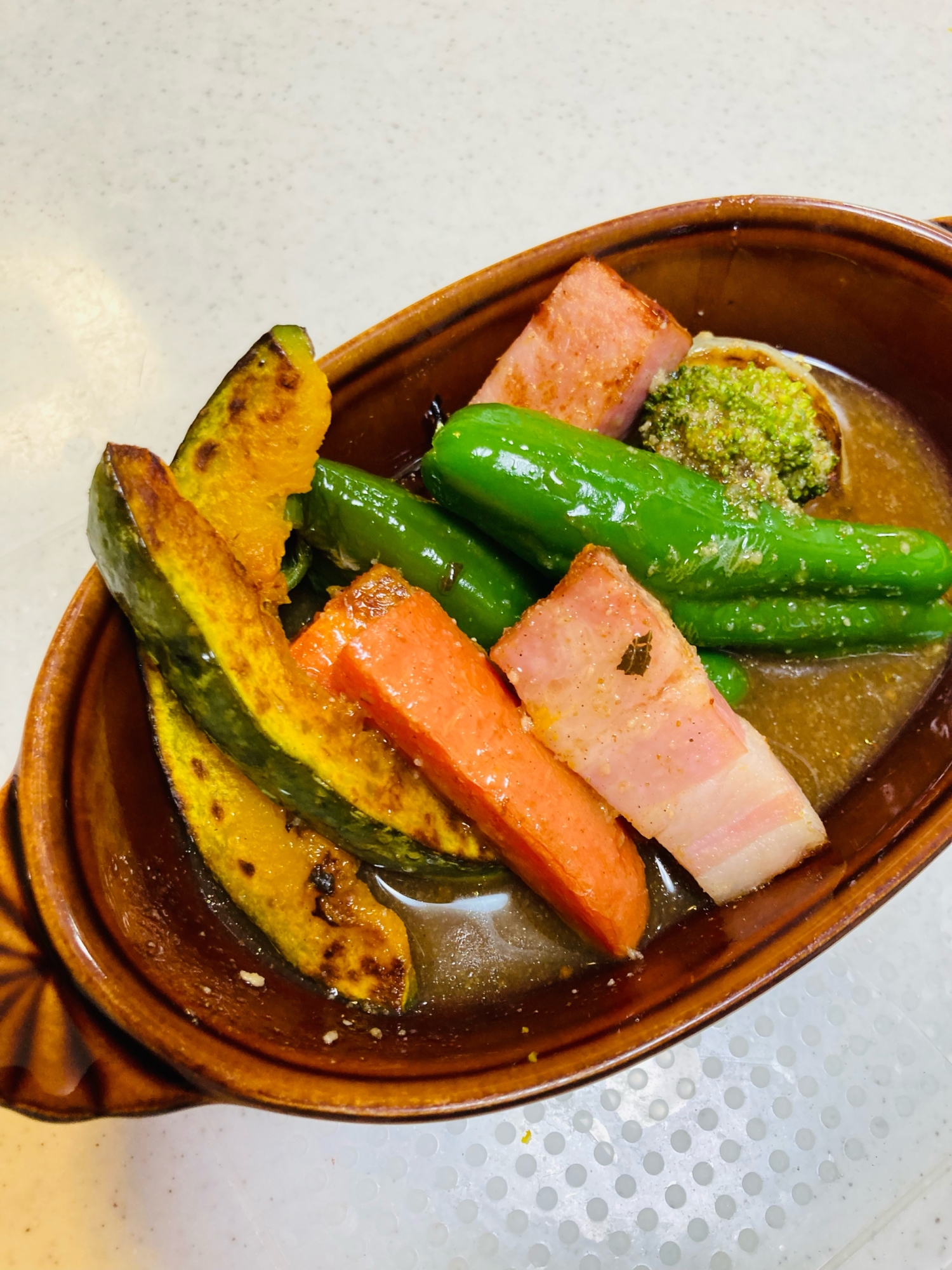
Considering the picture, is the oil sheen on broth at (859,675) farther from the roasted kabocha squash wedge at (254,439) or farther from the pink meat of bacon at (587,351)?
the roasted kabocha squash wedge at (254,439)

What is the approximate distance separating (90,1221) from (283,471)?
1056 millimetres

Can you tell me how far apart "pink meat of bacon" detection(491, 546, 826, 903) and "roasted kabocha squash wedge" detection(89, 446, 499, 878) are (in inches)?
7.7

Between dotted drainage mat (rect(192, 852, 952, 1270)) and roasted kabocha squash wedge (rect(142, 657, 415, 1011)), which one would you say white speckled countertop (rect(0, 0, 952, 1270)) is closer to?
dotted drainage mat (rect(192, 852, 952, 1270))

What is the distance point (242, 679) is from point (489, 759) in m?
0.30

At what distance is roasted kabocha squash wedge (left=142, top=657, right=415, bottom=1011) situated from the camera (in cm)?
108

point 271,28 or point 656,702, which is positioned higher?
point 271,28

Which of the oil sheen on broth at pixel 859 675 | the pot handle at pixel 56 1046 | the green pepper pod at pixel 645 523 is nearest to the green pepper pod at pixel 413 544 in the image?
the green pepper pod at pixel 645 523

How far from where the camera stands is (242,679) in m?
0.96

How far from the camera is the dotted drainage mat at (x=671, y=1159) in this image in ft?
4.01

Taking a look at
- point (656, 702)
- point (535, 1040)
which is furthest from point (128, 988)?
point (656, 702)

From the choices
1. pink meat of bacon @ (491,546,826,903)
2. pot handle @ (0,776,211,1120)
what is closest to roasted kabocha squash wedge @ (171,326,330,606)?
pink meat of bacon @ (491,546,826,903)

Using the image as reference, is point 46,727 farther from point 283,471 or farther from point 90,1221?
point 90,1221

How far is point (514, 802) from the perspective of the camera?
1.05 meters

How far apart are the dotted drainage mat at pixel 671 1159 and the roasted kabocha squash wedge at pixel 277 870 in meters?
0.33
